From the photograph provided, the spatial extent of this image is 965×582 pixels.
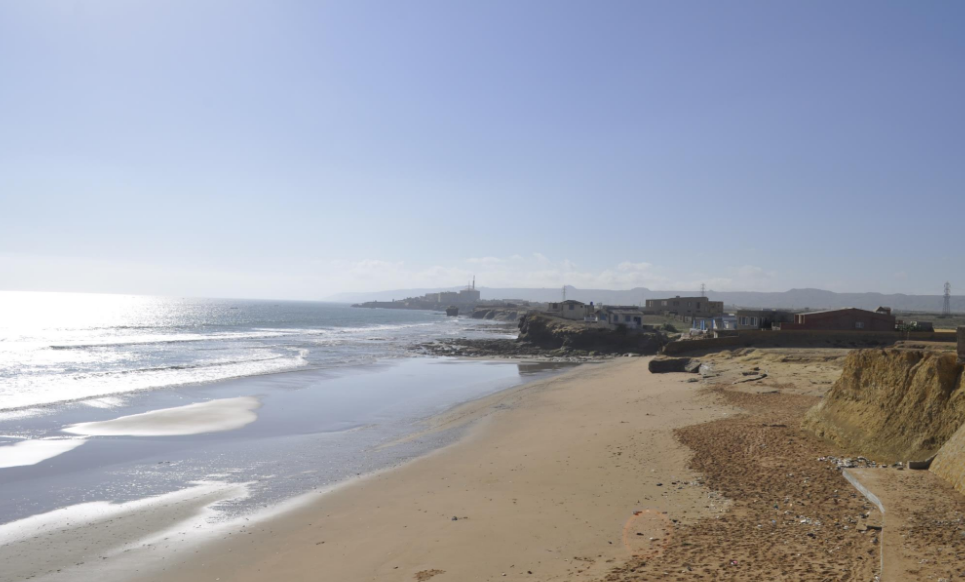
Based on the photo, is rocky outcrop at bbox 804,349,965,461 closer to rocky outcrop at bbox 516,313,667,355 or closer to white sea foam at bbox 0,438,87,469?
white sea foam at bbox 0,438,87,469

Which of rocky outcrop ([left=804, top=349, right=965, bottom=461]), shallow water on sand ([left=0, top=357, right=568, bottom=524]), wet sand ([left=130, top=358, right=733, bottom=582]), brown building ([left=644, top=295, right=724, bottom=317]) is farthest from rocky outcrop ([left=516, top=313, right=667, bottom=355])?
rocky outcrop ([left=804, top=349, right=965, bottom=461])

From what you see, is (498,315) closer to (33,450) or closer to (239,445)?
(239,445)

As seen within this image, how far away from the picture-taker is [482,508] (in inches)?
357

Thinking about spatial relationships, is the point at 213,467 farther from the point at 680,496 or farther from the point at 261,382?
the point at 261,382

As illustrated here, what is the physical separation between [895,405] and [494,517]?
24.3 ft

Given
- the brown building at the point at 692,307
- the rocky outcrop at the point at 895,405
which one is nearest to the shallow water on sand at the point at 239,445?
the rocky outcrop at the point at 895,405

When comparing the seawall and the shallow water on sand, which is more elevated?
the seawall

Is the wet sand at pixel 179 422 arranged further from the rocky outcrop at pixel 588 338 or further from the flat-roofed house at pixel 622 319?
the flat-roofed house at pixel 622 319

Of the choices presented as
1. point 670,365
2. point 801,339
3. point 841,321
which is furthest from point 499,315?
point 670,365

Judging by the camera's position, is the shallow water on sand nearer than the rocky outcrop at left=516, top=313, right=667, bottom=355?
Yes

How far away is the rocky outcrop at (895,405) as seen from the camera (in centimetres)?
892

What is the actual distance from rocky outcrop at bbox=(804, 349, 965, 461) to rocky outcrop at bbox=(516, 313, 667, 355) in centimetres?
3612

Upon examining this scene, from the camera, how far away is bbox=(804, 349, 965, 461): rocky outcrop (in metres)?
8.92

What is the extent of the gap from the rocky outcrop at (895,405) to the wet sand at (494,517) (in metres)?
2.95
